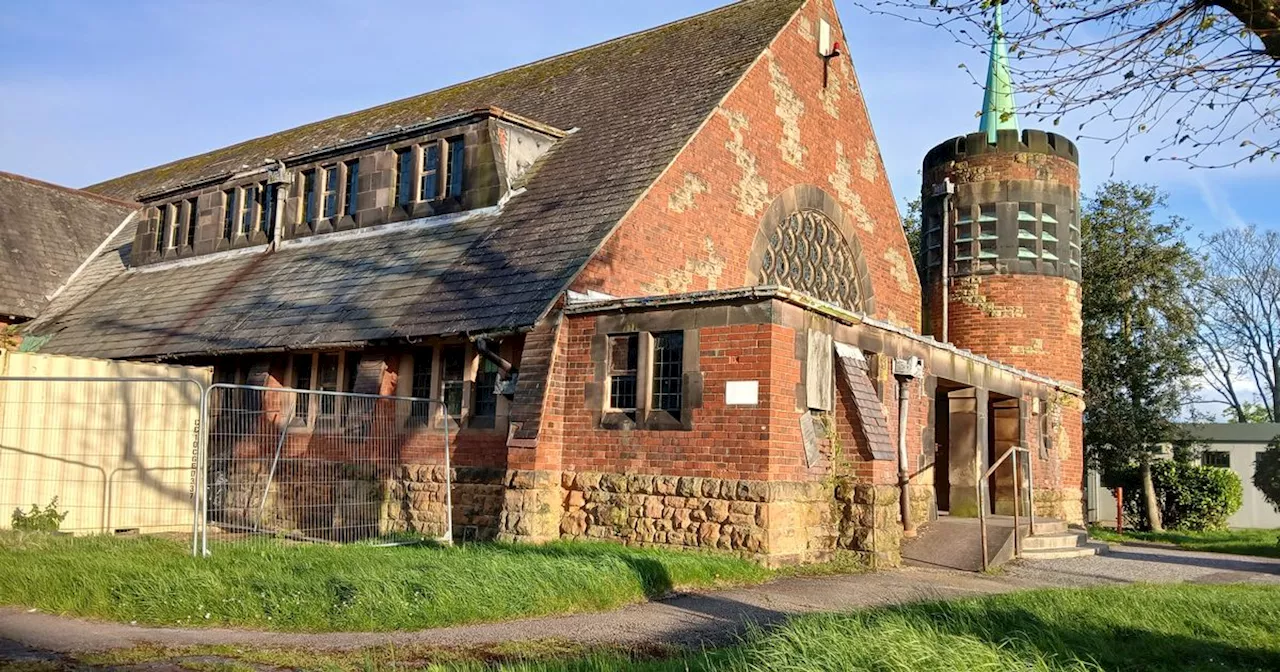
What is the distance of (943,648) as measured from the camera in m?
6.20

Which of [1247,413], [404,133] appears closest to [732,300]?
[404,133]

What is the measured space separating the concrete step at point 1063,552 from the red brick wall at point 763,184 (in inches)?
243

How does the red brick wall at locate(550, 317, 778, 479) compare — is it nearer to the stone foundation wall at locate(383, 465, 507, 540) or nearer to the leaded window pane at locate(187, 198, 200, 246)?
the stone foundation wall at locate(383, 465, 507, 540)

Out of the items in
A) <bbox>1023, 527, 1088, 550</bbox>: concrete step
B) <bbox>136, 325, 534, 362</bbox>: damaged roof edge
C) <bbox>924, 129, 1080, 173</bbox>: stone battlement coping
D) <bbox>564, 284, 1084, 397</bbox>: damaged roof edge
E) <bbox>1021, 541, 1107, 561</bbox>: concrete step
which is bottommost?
<bbox>1021, 541, 1107, 561</bbox>: concrete step

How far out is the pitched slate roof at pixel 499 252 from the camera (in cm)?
1544

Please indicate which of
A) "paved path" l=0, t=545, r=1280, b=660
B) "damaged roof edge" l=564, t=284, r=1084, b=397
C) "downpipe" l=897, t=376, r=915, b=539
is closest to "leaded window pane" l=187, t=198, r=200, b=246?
"damaged roof edge" l=564, t=284, r=1084, b=397

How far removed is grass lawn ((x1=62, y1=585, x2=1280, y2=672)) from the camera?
6.04m

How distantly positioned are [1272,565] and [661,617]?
12971 mm

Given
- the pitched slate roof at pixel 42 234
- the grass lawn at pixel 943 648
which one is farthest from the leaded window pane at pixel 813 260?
the pitched slate roof at pixel 42 234

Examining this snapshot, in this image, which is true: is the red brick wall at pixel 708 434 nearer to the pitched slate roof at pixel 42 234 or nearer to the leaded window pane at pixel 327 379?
the leaded window pane at pixel 327 379

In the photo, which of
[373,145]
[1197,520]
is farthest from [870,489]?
[1197,520]

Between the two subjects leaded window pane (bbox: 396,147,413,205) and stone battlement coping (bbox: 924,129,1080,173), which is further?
stone battlement coping (bbox: 924,129,1080,173)

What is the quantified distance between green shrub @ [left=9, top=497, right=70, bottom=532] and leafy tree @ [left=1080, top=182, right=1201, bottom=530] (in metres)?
26.8

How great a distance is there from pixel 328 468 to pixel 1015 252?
50.7 ft
